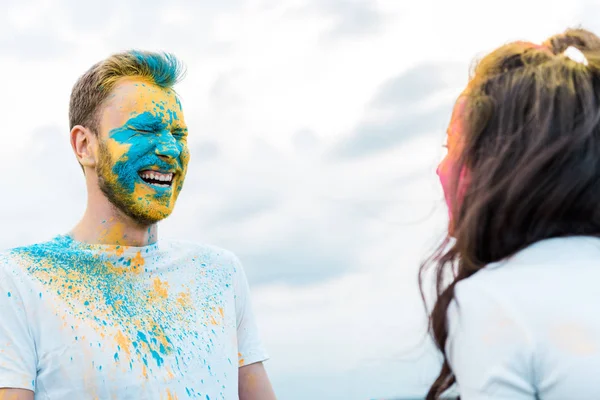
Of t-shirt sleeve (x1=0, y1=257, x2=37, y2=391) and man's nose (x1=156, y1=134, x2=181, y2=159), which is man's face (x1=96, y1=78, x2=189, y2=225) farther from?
t-shirt sleeve (x1=0, y1=257, x2=37, y2=391)

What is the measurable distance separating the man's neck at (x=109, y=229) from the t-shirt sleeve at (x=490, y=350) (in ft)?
9.12

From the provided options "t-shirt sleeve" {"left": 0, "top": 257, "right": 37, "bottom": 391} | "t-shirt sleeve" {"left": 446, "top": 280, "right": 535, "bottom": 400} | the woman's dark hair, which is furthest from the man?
"t-shirt sleeve" {"left": 446, "top": 280, "right": 535, "bottom": 400}

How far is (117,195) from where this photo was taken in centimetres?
443

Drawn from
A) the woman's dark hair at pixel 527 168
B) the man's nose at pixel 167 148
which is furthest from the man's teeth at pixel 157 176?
the woman's dark hair at pixel 527 168

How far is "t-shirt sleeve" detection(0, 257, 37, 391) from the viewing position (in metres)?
3.63

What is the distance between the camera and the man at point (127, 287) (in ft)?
12.3

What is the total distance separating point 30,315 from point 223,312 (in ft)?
3.82

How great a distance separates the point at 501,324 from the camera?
200 cm

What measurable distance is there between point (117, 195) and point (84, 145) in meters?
0.46

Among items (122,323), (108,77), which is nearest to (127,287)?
(122,323)

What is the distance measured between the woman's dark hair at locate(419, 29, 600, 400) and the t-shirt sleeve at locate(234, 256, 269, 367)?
237 cm

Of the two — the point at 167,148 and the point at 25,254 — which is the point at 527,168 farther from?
the point at 25,254

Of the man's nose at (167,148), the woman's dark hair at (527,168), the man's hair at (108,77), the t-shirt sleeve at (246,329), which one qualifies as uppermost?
the man's hair at (108,77)

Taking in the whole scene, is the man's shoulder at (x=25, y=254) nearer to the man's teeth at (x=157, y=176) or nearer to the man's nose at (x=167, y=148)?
the man's teeth at (x=157, y=176)
